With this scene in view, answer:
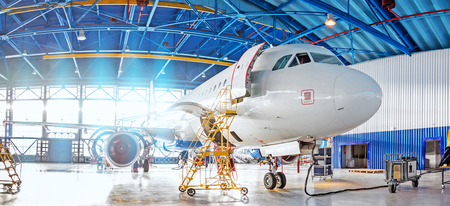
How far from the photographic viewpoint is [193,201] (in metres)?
7.46

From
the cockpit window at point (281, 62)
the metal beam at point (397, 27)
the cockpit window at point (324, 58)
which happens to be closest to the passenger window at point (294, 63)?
the cockpit window at point (281, 62)

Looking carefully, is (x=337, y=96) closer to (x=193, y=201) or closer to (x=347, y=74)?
(x=347, y=74)

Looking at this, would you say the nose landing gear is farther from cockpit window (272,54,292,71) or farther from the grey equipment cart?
cockpit window (272,54,292,71)

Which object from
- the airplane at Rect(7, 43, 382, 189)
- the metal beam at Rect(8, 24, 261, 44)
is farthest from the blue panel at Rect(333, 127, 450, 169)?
the airplane at Rect(7, 43, 382, 189)

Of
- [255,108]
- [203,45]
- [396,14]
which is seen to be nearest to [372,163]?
[396,14]

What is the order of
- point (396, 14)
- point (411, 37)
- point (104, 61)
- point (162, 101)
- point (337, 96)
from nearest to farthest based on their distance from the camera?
point (337, 96) → point (396, 14) → point (411, 37) → point (104, 61) → point (162, 101)

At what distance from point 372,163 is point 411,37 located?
10.2 metres

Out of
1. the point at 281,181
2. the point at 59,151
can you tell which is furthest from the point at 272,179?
the point at 59,151

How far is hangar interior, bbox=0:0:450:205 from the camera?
41.6ft

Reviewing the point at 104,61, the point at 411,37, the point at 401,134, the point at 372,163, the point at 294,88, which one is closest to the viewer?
the point at 294,88

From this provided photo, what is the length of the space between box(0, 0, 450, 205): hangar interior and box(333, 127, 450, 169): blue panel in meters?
0.08

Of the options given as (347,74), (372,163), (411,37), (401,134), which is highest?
(411,37)

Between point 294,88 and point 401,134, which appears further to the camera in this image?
point 401,134

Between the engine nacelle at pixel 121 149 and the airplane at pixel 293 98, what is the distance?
13.1 feet
